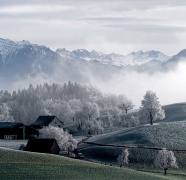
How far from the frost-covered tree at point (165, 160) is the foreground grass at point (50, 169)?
22.2m

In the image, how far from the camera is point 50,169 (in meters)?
99.2

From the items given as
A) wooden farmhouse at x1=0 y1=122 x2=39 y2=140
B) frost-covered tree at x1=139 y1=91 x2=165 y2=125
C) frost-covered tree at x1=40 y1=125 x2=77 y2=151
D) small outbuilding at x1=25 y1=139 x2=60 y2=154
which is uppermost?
frost-covered tree at x1=139 y1=91 x2=165 y2=125

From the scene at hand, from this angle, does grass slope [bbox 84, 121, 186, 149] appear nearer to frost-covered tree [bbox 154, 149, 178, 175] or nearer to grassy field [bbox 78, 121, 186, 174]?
grassy field [bbox 78, 121, 186, 174]

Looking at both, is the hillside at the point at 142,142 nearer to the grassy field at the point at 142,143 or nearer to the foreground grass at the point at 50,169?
the grassy field at the point at 142,143

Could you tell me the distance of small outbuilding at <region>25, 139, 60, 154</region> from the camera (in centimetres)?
14062

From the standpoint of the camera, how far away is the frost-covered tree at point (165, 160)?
12652 cm

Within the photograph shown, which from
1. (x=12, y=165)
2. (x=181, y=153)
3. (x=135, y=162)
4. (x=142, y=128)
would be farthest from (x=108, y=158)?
(x=12, y=165)

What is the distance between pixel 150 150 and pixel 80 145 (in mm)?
29363

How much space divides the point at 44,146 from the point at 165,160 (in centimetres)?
3204

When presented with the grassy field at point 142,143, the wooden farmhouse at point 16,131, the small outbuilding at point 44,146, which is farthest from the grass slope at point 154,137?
the wooden farmhouse at point 16,131

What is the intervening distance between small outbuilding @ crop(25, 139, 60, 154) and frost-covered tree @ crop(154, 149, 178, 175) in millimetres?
26822

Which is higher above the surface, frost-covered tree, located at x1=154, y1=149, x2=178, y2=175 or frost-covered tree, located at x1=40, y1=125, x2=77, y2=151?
frost-covered tree, located at x1=40, y1=125, x2=77, y2=151

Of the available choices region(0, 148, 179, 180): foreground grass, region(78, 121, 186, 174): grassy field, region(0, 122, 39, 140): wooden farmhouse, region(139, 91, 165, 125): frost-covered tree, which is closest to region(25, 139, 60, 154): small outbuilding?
region(78, 121, 186, 174): grassy field

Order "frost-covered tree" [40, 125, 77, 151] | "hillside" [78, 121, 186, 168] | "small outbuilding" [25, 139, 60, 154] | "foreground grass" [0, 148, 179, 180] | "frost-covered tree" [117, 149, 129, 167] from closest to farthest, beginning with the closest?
"foreground grass" [0, 148, 179, 180] < "frost-covered tree" [117, 149, 129, 167] < "hillside" [78, 121, 186, 168] < "small outbuilding" [25, 139, 60, 154] < "frost-covered tree" [40, 125, 77, 151]
